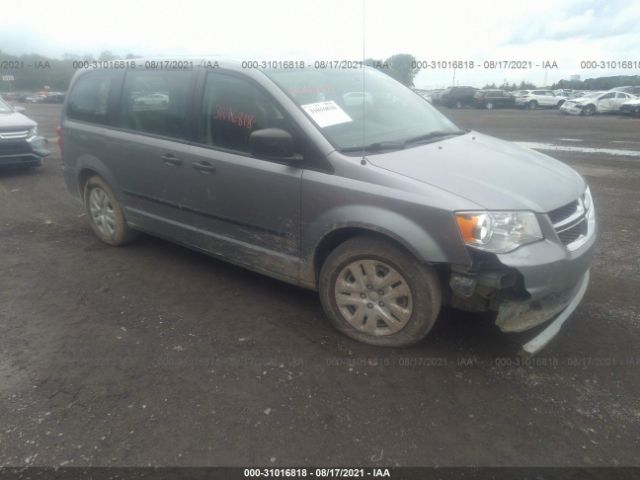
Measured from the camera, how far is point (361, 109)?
11.6ft

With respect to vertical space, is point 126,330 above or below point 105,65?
below

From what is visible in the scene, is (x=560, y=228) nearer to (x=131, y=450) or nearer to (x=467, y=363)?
(x=467, y=363)

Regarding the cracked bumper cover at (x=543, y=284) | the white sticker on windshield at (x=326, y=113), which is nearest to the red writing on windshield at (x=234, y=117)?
the white sticker on windshield at (x=326, y=113)

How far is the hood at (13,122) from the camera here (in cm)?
816

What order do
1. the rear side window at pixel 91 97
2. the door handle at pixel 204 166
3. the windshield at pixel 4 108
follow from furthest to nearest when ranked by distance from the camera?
1. the windshield at pixel 4 108
2. the rear side window at pixel 91 97
3. the door handle at pixel 204 166

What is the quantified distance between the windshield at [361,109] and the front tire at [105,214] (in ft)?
7.32

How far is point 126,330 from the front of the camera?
3344mm

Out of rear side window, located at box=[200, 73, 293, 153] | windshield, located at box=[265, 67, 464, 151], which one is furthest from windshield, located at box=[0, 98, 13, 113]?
windshield, located at box=[265, 67, 464, 151]

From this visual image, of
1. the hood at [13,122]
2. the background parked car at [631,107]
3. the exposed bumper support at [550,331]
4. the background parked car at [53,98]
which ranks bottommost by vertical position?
the exposed bumper support at [550,331]

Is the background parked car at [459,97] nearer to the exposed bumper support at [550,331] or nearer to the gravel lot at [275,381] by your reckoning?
the gravel lot at [275,381]

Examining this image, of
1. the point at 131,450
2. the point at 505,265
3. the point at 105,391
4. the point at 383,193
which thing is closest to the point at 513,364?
the point at 505,265

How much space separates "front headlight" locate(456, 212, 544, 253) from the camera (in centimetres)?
260

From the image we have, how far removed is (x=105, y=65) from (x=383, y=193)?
3.32 metres

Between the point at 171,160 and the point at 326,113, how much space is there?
4.46ft
